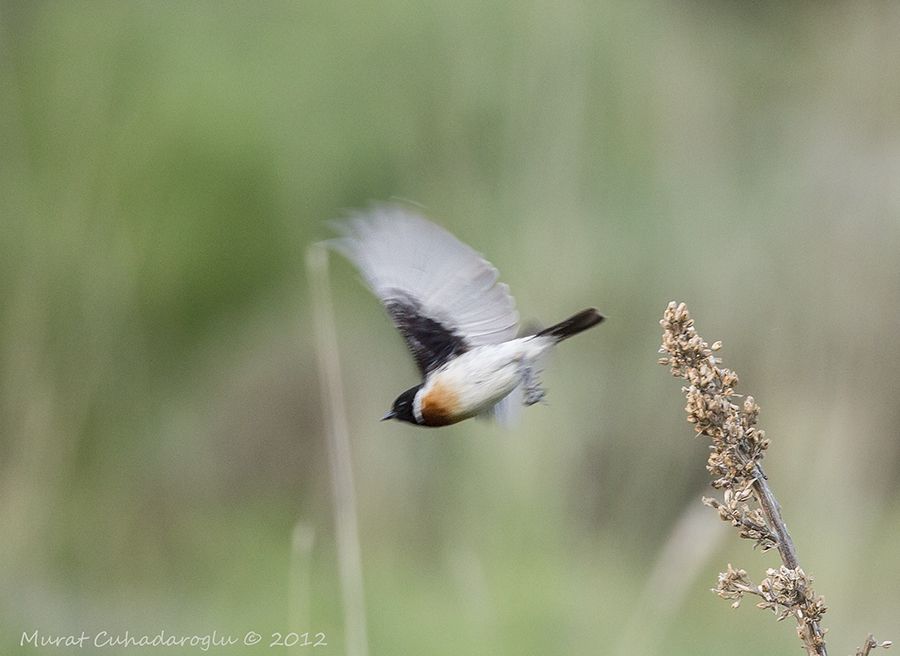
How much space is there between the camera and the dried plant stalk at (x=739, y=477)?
28.2 inches

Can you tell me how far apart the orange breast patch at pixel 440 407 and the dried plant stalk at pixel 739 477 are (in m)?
0.34

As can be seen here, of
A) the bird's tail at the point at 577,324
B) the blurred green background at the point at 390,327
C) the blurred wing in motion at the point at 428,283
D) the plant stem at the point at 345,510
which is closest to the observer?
the bird's tail at the point at 577,324

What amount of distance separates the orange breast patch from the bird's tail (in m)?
0.11

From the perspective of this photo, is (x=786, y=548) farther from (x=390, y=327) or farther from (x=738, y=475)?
(x=390, y=327)

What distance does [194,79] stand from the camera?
9.70 feet

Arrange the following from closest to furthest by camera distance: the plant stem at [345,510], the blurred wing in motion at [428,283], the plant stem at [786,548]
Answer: the plant stem at [786,548]
the blurred wing in motion at [428,283]
the plant stem at [345,510]

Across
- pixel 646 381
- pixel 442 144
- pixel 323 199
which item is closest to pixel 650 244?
pixel 646 381

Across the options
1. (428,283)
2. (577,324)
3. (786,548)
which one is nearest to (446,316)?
(428,283)

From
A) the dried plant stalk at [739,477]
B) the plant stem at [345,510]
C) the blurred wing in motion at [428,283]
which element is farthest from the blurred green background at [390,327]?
the dried plant stalk at [739,477]

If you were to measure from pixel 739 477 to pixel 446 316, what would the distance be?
0.43m

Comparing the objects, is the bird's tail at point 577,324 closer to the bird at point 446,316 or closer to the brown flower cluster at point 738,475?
the bird at point 446,316

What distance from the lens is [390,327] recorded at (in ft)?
9.19

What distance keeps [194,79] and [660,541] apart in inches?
67.7

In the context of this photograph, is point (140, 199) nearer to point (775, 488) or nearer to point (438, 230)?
point (775, 488)
